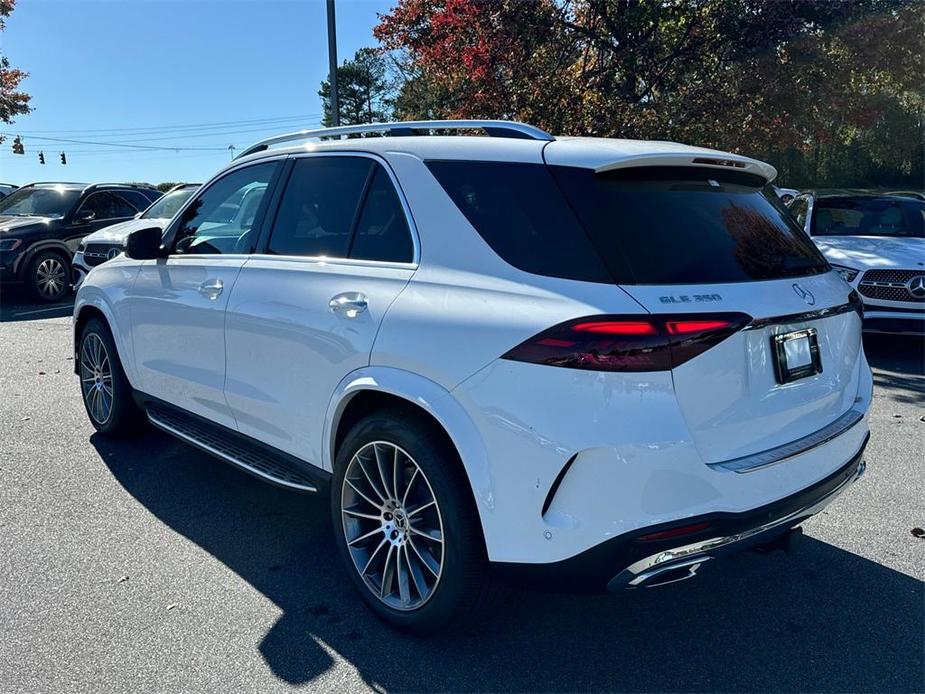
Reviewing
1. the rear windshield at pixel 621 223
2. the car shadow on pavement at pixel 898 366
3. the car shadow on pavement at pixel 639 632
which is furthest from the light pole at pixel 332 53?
the car shadow on pavement at pixel 639 632

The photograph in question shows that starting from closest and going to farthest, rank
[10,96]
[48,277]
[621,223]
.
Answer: [621,223] → [48,277] → [10,96]

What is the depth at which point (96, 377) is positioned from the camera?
201 inches

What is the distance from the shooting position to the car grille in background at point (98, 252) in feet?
33.9

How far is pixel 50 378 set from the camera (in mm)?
7000

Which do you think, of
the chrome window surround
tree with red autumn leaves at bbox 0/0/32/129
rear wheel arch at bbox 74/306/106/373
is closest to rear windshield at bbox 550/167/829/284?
the chrome window surround

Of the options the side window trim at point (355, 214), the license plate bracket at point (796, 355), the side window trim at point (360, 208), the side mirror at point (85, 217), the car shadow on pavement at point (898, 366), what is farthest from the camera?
the side mirror at point (85, 217)

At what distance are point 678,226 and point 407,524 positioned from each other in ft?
4.89

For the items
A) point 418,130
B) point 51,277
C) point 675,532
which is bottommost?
point 51,277

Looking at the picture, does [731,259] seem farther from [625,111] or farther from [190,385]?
[625,111]

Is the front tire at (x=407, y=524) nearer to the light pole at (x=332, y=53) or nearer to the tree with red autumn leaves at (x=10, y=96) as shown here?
the light pole at (x=332, y=53)

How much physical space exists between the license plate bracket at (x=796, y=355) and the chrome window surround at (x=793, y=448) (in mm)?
226

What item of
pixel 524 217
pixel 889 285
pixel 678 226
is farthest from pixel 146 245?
pixel 889 285

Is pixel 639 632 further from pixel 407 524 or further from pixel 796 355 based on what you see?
pixel 796 355

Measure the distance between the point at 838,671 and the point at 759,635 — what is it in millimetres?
299
